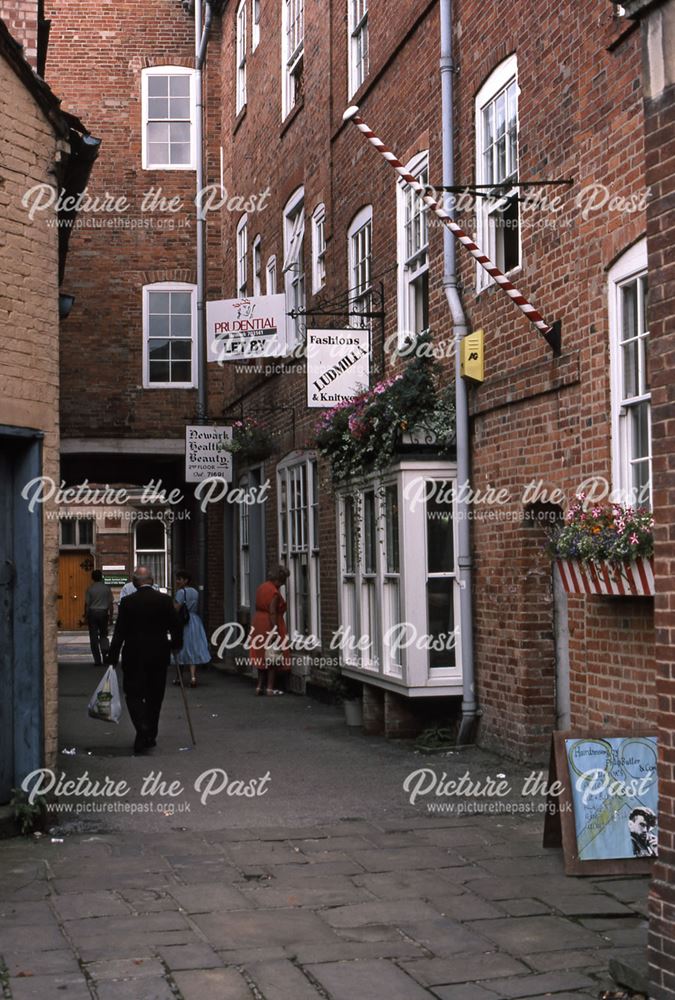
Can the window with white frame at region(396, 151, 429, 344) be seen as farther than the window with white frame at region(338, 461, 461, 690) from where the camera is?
Yes

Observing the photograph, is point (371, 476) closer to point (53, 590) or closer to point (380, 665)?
point (380, 665)

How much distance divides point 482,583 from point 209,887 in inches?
211

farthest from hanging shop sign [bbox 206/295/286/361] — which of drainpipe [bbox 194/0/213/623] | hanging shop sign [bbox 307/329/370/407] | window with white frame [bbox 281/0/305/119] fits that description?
drainpipe [bbox 194/0/213/623]

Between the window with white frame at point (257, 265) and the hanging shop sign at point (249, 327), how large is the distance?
159 inches

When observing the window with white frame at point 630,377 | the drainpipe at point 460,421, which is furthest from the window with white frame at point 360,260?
the window with white frame at point 630,377

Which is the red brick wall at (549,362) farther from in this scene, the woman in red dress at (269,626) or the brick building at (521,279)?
the woman in red dress at (269,626)

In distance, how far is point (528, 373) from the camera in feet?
35.4

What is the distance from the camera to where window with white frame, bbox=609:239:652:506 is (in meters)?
8.99

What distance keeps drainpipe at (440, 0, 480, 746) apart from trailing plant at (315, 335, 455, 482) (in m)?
0.41

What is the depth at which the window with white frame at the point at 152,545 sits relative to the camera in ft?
141

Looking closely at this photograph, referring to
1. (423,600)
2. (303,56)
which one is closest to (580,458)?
(423,600)

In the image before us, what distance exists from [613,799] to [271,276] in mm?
15531

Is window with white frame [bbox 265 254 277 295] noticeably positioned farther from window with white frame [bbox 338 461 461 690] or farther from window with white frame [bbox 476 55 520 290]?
Answer: window with white frame [bbox 476 55 520 290]

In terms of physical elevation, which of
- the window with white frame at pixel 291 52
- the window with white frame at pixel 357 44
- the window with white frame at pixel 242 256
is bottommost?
the window with white frame at pixel 242 256
